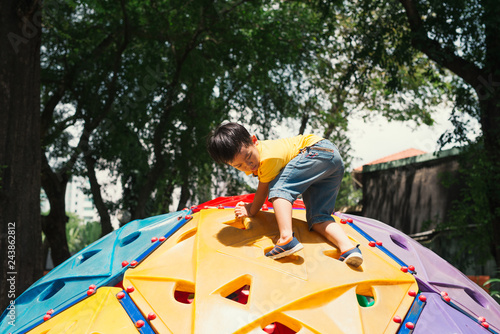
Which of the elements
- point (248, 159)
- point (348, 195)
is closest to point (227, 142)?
point (248, 159)

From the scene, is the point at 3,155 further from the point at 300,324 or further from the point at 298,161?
the point at 300,324

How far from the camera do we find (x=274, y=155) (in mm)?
3352

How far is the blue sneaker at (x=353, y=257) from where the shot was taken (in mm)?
3051

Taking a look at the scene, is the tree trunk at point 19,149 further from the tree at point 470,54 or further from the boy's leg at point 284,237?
the tree at point 470,54

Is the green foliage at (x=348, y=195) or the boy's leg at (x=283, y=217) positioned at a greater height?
the boy's leg at (x=283, y=217)

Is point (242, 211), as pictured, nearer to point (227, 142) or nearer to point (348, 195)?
point (227, 142)

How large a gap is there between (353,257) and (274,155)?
807 mm

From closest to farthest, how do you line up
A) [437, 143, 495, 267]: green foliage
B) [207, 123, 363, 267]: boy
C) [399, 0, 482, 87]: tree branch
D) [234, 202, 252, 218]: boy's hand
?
[207, 123, 363, 267]: boy
[234, 202, 252, 218]: boy's hand
[399, 0, 482, 87]: tree branch
[437, 143, 495, 267]: green foliage

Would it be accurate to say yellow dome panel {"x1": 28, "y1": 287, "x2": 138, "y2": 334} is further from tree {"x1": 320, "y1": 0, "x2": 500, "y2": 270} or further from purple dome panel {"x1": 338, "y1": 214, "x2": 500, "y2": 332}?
tree {"x1": 320, "y1": 0, "x2": 500, "y2": 270}

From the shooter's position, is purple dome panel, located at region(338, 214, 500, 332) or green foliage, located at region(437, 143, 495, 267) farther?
green foliage, located at region(437, 143, 495, 267)

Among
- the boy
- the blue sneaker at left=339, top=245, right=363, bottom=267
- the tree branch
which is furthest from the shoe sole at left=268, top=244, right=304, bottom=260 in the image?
the tree branch

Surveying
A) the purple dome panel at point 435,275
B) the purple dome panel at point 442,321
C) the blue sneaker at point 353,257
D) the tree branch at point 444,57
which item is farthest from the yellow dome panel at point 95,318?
the tree branch at point 444,57

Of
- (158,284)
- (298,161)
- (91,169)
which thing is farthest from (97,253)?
(91,169)

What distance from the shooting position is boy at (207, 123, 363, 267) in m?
3.17
